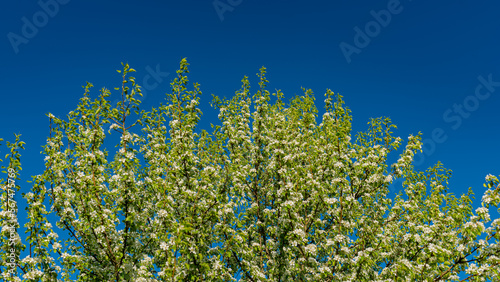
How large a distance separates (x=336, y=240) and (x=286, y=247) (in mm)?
1965

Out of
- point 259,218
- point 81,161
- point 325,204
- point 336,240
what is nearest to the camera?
point 81,161

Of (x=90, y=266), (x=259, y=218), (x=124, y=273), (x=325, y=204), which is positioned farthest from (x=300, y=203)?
(x=90, y=266)

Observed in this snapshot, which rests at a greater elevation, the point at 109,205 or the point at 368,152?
the point at 368,152

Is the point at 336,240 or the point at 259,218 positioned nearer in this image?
the point at 336,240

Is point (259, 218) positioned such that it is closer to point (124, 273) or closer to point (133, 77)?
point (124, 273)

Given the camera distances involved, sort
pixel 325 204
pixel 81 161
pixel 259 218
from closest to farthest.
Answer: pixel 81 161 → pixel 325 204 → pixel 259 218

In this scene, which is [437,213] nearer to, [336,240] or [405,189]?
[405,189]

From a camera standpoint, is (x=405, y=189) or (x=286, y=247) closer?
(x=286, y=247)

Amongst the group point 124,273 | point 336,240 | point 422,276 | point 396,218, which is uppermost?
point 396,218

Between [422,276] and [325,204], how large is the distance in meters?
4.09

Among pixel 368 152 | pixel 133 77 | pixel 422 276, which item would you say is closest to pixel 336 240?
pixel 422 276

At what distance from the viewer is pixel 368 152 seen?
47.1ft

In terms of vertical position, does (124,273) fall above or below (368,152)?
below

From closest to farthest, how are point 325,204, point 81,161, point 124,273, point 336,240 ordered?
point 124,273 → point 81,161 → point 336,240 → point 325,204
